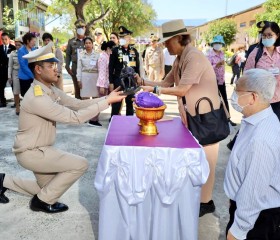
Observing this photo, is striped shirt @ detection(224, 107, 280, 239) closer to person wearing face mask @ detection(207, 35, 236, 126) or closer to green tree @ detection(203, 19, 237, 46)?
person wearing face mask @ detection(207, 35, 236, 126)

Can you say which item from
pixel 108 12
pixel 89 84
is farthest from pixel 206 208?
pixel 108 12

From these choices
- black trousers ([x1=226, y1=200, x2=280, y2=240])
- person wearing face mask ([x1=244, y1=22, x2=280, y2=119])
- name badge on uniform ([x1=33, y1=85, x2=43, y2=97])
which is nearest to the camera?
black trousers ([x1=226, y1=200, x2=280, y2=240])

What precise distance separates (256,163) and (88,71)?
5181 millimetres

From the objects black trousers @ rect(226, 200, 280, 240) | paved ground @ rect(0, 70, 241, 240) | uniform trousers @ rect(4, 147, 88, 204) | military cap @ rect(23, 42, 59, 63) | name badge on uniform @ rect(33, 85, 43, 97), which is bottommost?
paved ground @ rect(0, 70, 241, 240)

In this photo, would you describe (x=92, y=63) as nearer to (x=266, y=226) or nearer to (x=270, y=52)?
(x=270, y=52)

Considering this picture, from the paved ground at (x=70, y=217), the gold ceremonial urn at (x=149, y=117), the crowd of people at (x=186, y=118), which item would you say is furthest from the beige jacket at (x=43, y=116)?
the paved ground at (x=70, y=217)

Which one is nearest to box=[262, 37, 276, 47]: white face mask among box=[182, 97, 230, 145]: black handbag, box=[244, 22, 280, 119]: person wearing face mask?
box=[244, 22, 280, 119]: person wearing face mask

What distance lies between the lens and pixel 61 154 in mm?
2918

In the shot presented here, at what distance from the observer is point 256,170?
1.56m

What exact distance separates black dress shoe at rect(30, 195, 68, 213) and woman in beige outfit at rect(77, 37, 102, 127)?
3.27 metres

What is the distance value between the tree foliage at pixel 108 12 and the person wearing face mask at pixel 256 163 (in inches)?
535

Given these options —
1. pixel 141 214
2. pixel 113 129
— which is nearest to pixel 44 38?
pixel 113 129

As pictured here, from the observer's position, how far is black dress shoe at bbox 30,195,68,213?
306 cm

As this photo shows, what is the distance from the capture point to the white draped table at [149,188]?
212cm
